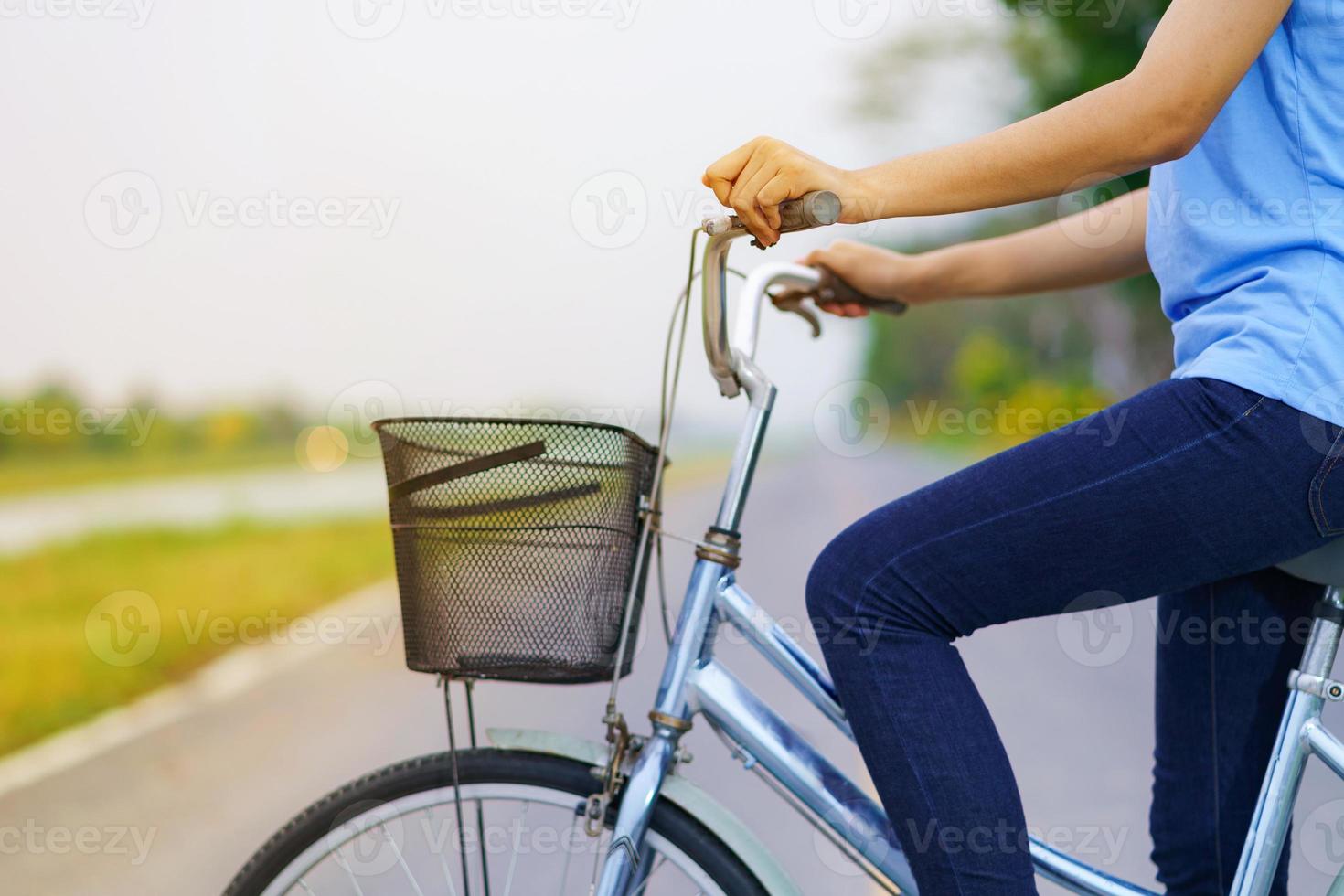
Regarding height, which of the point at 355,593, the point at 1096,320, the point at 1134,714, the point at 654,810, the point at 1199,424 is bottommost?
the point at 654,810

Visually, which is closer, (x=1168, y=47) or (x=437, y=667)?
(x=1168, y=47)

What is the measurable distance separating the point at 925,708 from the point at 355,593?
6937 millimetres

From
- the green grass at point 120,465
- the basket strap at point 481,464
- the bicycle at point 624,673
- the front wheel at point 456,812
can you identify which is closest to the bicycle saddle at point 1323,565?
the bicycle at point 624,673

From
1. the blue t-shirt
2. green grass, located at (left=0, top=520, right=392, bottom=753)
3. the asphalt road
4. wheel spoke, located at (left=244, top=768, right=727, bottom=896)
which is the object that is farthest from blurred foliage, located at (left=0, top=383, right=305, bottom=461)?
the blue t-shirt

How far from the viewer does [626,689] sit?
3.88 m

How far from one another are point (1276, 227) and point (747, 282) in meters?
0.58

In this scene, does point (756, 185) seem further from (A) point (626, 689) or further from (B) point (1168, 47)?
(A) point (626, 689)

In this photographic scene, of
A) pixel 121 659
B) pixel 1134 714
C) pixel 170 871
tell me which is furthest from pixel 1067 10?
pixel 170 871

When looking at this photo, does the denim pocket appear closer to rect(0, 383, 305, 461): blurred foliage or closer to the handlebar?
the handlebar

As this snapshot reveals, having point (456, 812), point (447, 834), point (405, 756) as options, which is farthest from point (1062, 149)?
point (405, 756)

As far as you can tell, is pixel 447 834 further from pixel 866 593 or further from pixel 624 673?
pixel 866 593

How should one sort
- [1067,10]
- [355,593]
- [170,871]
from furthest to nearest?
[1067,10]
[355,593]
[170,871]

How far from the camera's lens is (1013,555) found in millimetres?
1067

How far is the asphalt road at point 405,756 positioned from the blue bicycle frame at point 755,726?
4.1 inches
